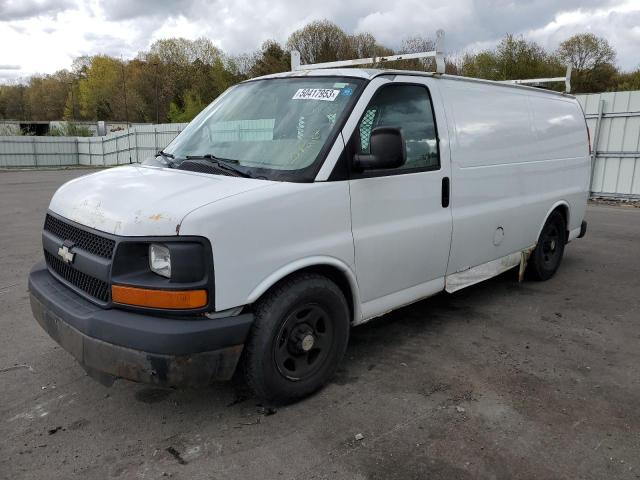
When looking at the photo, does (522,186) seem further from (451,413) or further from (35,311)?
(35,311)

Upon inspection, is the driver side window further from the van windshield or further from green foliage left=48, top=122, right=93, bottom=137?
green foliage left=48, top=122, right=93, bottom=137

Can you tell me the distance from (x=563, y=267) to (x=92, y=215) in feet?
19.4

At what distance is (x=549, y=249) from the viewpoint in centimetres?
604

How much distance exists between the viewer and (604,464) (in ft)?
8.91

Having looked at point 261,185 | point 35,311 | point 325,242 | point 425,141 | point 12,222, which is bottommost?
point 12,222

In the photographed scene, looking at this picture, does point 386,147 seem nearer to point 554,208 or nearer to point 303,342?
point 303,342

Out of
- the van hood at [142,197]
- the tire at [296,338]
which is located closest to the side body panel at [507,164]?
the tire at [296,338]

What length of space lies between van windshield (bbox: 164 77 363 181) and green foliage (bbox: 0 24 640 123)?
1.34 metres

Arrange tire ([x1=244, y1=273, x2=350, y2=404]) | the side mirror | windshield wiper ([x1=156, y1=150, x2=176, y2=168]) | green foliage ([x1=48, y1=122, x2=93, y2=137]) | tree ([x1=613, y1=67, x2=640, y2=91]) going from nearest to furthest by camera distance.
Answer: tire ([x1=244, y1=273, x2=350, y2=404]) → the side mirror → windshield wiper ([x1=156, y1=150, x2=176, y2=168]) → tree ([x1=613, y1=67, x2=640, y2=91]) → green foliage ([x1=48, y1=122, x2=93, y2=137])

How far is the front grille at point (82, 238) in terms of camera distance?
2.82 meters

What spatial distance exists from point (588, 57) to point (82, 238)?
4953cm

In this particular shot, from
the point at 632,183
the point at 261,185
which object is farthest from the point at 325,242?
the point at 632,183

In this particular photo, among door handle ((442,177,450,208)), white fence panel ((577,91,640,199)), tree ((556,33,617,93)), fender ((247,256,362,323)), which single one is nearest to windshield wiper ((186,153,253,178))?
fender ((247,256,362,323))

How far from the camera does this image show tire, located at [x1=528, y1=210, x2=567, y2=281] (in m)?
5.80
